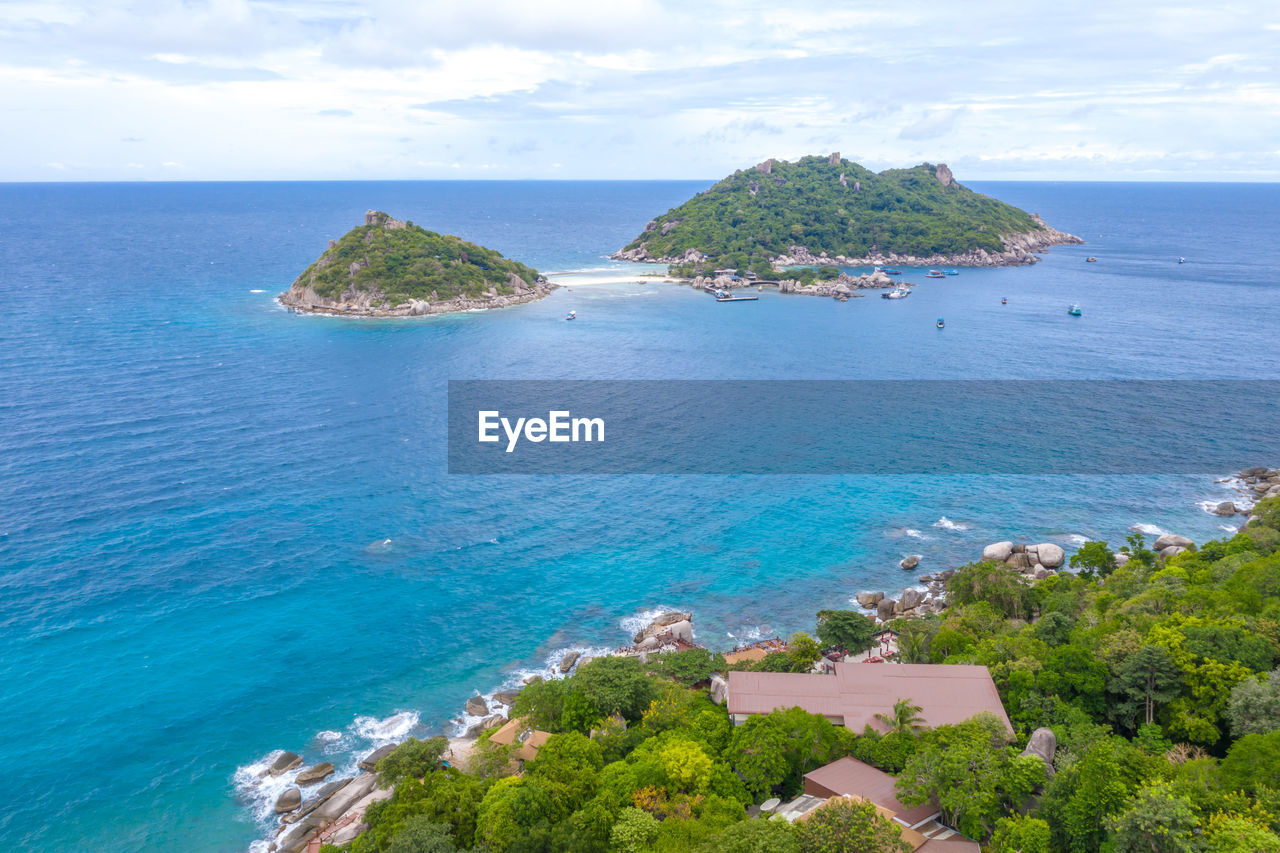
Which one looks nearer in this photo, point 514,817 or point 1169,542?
point 514,817

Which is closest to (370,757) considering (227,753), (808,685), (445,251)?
(227,753)

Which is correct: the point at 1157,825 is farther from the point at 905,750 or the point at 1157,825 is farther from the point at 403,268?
the point at 403,268

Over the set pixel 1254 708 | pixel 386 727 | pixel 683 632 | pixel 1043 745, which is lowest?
pixel 386 727

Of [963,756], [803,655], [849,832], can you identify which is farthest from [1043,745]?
[803,655]

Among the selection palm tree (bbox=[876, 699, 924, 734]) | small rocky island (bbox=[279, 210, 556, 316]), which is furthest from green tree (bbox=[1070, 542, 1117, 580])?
small rocky island (bbox=[279, 210, 556, 316])

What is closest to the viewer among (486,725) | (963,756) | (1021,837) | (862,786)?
(1021,837)

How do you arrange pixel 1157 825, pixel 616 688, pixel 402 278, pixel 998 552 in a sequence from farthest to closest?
pixel 402 278
pixel 998 552
pixel 616 688
pixel 1157 825
